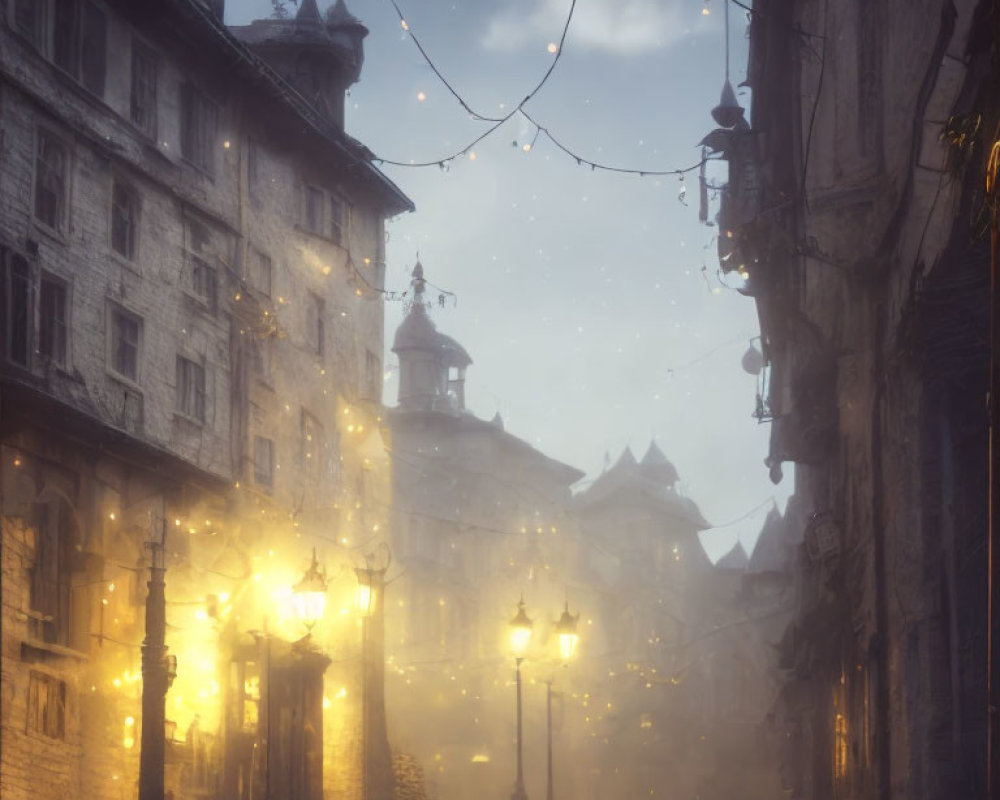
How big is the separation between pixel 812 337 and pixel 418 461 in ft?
161

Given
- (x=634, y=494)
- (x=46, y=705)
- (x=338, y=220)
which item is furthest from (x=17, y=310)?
(x=634, y=494)

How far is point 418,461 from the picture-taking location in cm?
7450

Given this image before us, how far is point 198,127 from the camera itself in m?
32.5

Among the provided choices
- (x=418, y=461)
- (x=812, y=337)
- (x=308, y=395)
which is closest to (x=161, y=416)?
(x=308, y=395)

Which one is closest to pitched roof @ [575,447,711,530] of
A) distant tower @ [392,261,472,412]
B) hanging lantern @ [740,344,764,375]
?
distant tower @ [392,261,472,412]

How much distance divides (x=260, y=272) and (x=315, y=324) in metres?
3.54

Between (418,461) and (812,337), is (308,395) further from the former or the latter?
(418,461)

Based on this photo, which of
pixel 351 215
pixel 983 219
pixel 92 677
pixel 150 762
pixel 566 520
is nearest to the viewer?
pixel 983 219

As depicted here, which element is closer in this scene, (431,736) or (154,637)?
(154,637)

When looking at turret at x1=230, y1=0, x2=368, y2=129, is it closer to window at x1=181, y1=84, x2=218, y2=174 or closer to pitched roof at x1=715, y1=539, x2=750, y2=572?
window at x1=181, y1=84, x2=218, y2=174

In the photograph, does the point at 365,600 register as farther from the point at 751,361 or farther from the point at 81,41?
the point at 751,361

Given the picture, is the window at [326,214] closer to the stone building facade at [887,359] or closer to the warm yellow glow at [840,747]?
the stone building facade at [887,359]

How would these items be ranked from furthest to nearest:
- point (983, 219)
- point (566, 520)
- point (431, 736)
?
point (566, 520)
point (431, 736)
point (983, 219)

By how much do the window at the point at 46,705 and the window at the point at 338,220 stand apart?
58.9 ft
